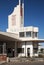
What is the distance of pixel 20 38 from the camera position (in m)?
47.8

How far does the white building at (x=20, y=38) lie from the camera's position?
1866 inches

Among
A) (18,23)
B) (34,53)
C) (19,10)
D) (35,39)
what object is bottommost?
(34,53)

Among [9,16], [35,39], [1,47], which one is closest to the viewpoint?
[1,47]

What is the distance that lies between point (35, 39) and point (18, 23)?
5698 mm

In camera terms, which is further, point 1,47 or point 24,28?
point 24,28

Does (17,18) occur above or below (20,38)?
above

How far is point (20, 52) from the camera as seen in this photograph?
48.6 meters

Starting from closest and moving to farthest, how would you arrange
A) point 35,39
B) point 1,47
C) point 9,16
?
point 1,47, point 35,39, point 9,16

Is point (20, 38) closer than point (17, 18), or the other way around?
point (20, 38)

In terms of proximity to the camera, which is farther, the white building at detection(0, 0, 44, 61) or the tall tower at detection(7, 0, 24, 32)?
the tall tower at detection(7, 0, 24, 32)

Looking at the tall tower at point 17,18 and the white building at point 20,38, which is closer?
the white building at point 20,38

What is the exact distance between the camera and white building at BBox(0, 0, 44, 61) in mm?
47406

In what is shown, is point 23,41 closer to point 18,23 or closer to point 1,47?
point 18,23

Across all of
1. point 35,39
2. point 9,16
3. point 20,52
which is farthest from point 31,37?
point 9,16
